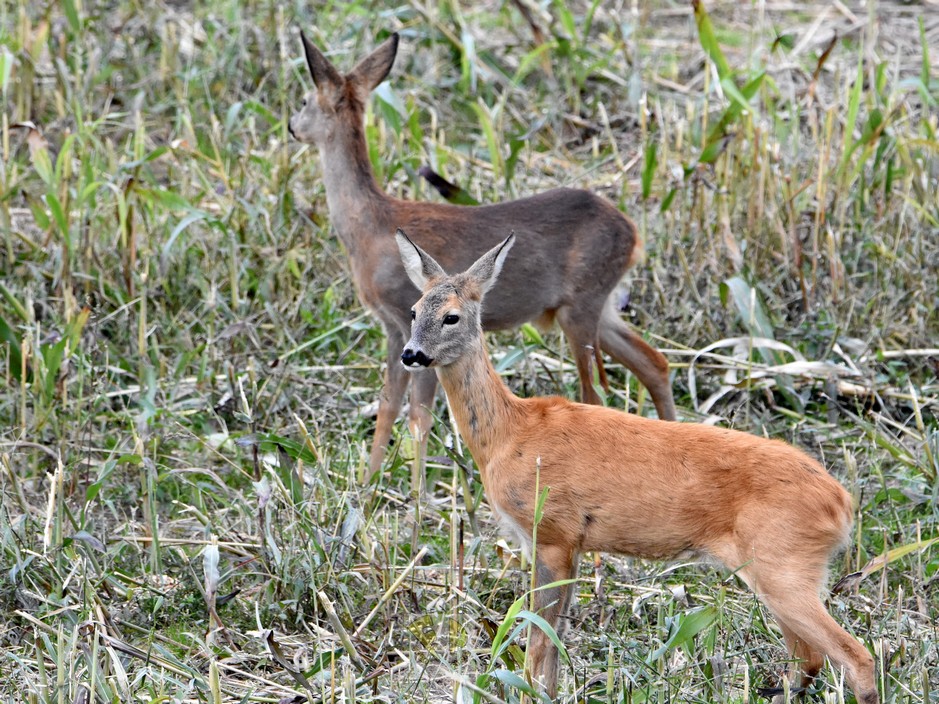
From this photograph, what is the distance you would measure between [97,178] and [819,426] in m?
3.91

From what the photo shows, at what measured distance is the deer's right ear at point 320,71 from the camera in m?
6.48

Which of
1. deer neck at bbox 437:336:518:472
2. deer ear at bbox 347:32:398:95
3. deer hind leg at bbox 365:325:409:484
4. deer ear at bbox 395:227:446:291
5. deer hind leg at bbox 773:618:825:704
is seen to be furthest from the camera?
deer ear at bbox 347:32:398:95

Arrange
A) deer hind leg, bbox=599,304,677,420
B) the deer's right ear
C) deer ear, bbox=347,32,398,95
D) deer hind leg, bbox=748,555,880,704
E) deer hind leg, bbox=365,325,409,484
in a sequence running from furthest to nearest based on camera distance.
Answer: deer ear, bbox=347,32,398,95, the deer's right ear, deer hind leg, bbox=599,304,677,420, deer hind leg, bbox=365,325,409,484, deer hind leg, bbox=748,555,880,704

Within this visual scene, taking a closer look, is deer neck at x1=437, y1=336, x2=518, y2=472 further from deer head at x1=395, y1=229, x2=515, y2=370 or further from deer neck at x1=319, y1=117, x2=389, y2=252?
deer neck at x1=319, y1=117, x2=389, y2=252

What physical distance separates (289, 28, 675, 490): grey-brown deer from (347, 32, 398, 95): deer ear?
14 cm

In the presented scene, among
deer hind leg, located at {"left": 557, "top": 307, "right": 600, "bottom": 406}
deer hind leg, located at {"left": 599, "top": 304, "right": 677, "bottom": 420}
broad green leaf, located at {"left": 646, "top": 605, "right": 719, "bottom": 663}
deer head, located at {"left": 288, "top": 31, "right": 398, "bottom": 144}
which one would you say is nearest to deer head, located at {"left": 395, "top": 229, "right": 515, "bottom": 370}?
broad green leaf, located at {"left": 646, "top": 605, "right": 719, "bottom": 663}

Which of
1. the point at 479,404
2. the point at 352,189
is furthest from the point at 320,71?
the point at 479,404

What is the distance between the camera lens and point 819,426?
237 inches

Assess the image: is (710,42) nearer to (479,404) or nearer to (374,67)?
(374,67)

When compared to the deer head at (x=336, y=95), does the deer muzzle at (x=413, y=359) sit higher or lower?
lower

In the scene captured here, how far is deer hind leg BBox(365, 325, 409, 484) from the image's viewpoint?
6.11 meters

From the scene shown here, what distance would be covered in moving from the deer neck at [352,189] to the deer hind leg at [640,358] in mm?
1145

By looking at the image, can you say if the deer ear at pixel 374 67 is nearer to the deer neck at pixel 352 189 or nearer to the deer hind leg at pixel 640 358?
the deer neck at pixel 352 189

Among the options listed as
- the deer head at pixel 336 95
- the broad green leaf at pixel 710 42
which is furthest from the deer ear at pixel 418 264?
the broad green leaf at pixel 710 42
